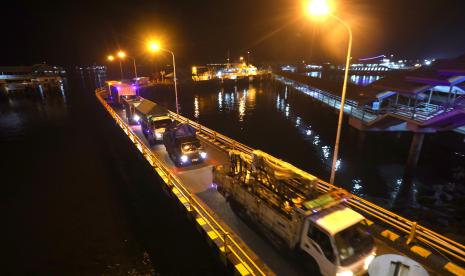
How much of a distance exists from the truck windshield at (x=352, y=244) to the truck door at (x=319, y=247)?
31 cm

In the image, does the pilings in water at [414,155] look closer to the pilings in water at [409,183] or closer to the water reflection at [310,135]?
the pilings in water at [409,183]

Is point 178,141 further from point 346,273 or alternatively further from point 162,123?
point 346,273

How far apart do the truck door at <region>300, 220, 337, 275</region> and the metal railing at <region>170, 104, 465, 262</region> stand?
3459 mm

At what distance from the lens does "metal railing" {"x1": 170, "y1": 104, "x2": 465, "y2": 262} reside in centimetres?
971

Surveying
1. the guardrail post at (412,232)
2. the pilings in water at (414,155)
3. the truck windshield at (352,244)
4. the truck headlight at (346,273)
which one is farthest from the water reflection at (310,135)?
the truck headlight at (346,273)

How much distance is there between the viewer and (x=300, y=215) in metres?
9.71

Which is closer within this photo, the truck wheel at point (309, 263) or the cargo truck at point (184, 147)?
the truck wheel at point (309, 263)

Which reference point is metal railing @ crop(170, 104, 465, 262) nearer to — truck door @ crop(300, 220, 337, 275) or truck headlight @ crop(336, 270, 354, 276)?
truck headlight @ crop(336, 270, 354, 276)

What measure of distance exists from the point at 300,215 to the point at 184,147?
38.1ft

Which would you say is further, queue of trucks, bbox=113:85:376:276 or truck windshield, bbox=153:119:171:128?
truck windshield, bbox=153:119:171:128

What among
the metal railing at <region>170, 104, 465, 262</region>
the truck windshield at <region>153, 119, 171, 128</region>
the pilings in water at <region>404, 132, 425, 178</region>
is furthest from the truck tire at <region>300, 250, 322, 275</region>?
the pilings in water at <region>404, 132, 425, 178</region>

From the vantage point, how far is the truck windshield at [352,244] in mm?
8711

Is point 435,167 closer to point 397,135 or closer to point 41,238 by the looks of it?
point 397,135

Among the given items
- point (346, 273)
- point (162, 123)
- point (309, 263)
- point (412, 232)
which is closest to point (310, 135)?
point (162, 123)
